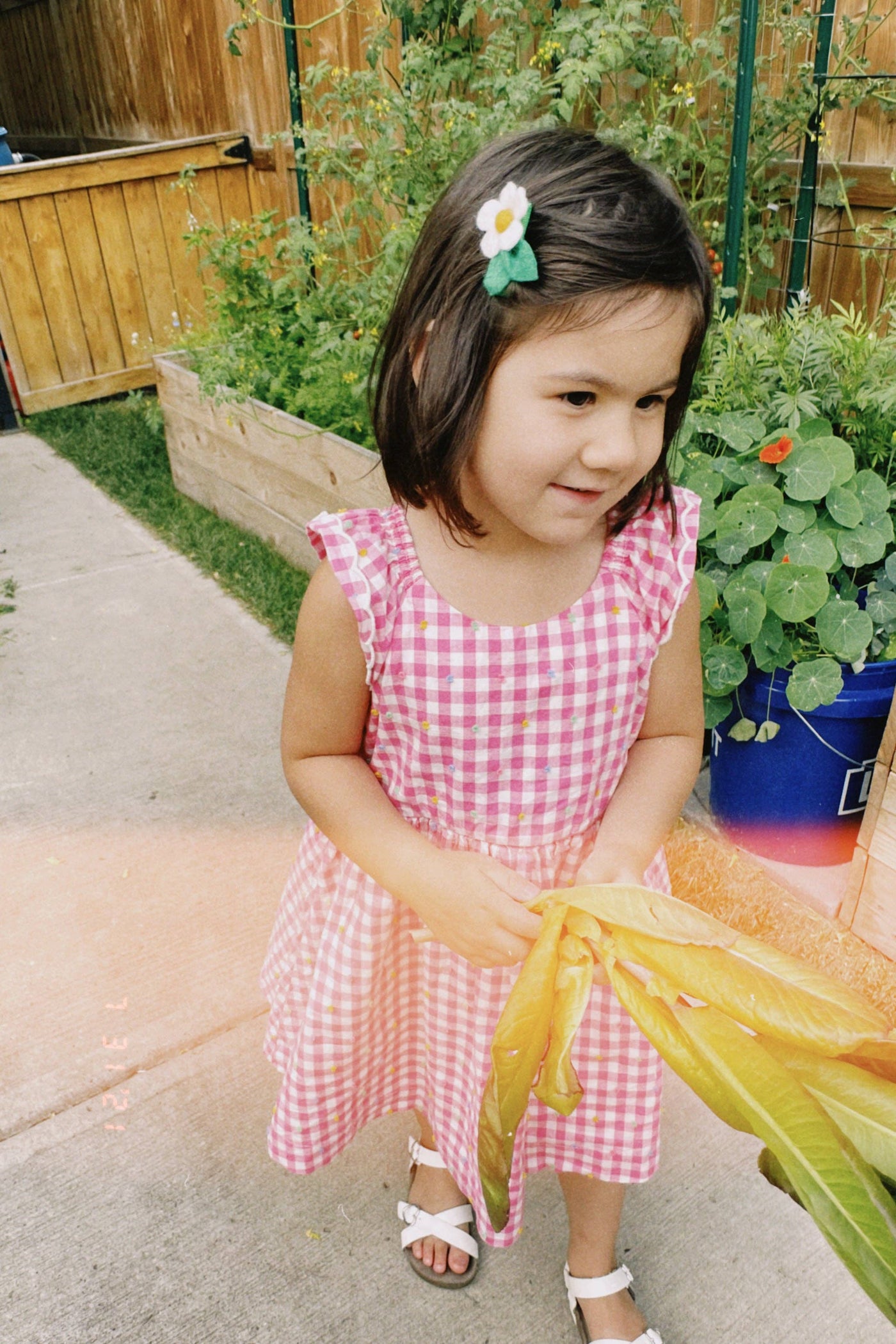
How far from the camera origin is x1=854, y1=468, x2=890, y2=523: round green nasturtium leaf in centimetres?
205

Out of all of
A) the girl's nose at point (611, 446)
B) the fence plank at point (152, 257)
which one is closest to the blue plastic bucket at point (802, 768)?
the girl's nose at point (611, 446)

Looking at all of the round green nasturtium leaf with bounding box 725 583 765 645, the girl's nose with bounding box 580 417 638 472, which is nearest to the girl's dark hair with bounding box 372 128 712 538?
the girl's nose with bounding box 580 417 638 472

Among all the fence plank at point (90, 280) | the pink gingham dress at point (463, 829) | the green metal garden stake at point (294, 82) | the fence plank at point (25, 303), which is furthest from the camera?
the fence plank at point (90, 280)

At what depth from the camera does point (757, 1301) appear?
152cm

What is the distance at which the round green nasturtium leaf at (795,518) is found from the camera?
2055mm

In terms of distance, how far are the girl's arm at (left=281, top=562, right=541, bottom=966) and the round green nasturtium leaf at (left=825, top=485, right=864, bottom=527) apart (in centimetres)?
119

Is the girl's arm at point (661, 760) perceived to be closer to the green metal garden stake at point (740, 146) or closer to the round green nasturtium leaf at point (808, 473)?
the round green nasturtium leaf at point (808, 473)

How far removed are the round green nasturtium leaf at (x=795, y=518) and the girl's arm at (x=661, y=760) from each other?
2.68 feet

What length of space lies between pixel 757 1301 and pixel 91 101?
971 cm

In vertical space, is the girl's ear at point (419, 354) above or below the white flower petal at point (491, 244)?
below

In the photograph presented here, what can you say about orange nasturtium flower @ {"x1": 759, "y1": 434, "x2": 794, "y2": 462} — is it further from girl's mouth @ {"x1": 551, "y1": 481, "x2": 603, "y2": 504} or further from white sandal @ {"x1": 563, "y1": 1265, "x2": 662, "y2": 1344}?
white sandal @ {"x1": 563, "y1": 1265, "x2": 662, "y2": 1344}

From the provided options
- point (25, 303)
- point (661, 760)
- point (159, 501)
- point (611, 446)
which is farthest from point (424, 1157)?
point (25, 303)

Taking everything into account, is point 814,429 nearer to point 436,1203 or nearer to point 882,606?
point 882,606

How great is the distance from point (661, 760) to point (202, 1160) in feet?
3.48
